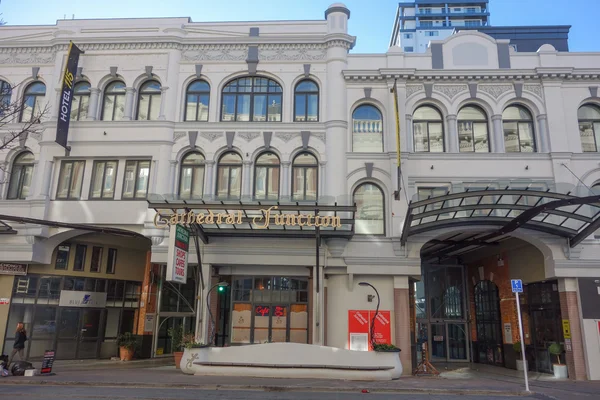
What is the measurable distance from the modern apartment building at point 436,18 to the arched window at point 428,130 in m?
83.9

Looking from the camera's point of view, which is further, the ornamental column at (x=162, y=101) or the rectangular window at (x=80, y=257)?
the rectangular window at (x=80, y=257)

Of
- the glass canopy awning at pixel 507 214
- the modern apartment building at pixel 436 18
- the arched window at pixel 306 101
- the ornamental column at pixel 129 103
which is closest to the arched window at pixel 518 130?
the glass canopy awning at pixel 507 214

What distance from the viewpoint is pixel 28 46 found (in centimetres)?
2264

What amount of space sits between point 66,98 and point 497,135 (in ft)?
61.6

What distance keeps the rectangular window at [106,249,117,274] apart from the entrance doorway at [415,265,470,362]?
1571 centimetres

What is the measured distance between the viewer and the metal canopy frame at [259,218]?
55.7ft

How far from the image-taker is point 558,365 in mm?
18453

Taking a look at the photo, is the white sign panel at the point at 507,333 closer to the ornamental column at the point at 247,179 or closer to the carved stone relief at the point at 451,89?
the carved stone relief at the point at 451,89

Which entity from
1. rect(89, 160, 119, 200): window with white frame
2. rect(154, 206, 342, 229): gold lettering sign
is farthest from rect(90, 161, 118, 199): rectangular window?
rect(154, 206, 342, 229): gold lettering sign

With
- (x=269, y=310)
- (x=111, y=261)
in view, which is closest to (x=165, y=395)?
(x=269, y=310)

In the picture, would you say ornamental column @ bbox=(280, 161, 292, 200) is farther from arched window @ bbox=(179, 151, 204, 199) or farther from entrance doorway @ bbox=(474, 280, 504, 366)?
entrance doorway @ bbox=(474, 280, 504, 366)

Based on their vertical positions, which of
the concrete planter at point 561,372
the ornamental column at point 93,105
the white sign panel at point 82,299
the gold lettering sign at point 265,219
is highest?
the ornamental column at point 93,105

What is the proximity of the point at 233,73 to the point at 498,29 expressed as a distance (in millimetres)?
63610

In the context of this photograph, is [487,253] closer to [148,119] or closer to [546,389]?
[546,389]
